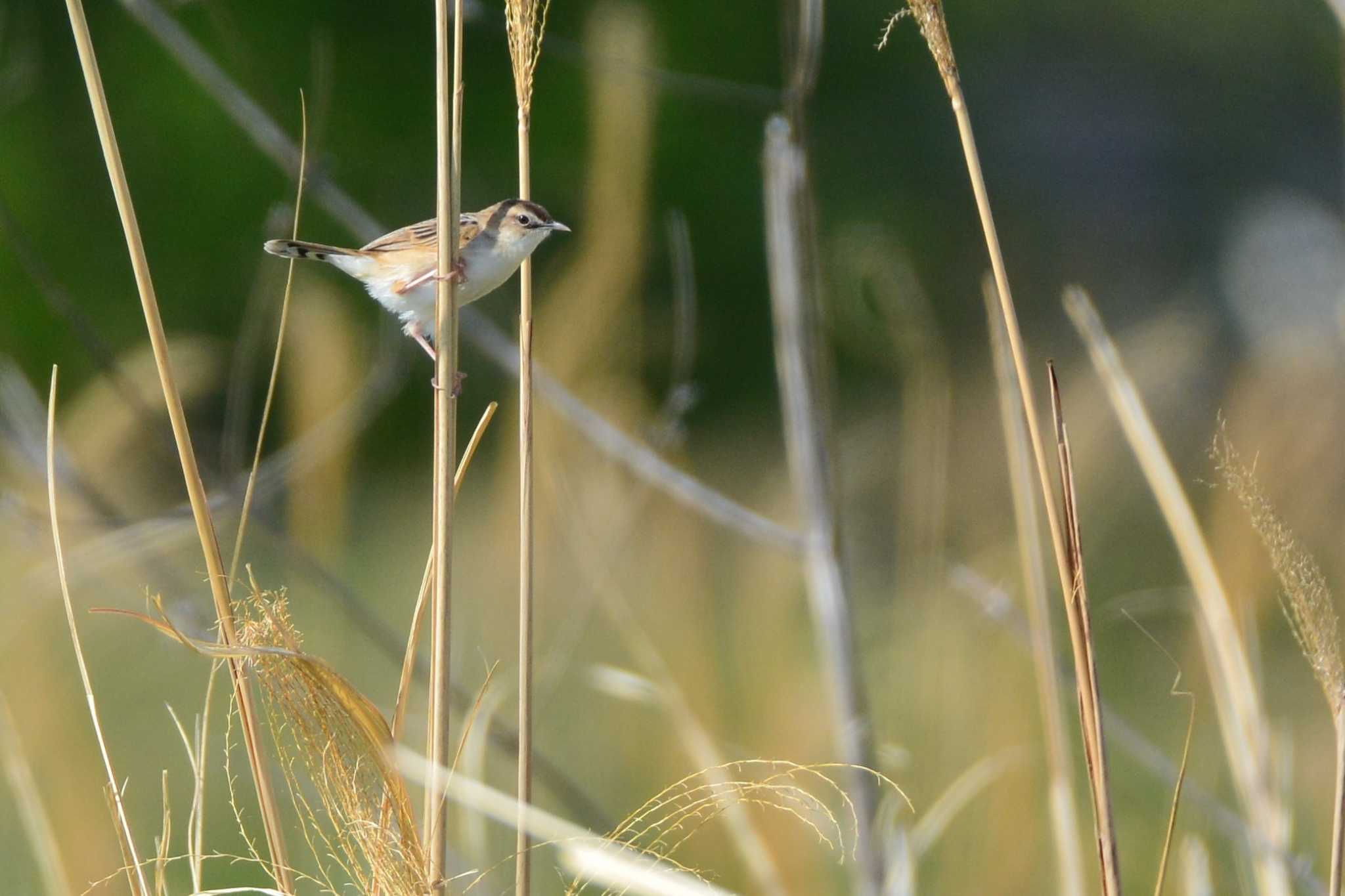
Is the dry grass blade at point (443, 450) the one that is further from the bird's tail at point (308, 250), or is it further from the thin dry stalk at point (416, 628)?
the bird's tail at point (308, 250)

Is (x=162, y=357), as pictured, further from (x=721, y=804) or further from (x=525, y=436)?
(x=721, y=804)

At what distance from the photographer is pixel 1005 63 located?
13.2ft

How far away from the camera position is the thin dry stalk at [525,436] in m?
0.63

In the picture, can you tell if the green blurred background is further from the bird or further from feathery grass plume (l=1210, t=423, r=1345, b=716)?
feathery grass plume (l=1210, t=423, r=1345, b=716)

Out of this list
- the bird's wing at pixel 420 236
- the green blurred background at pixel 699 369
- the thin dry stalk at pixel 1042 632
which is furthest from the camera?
the bird's wing at pixel 420 236

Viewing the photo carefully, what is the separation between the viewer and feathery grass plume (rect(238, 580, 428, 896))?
22.7 inches

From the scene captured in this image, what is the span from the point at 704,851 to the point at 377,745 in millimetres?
1343

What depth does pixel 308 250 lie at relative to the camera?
1354 millimetres

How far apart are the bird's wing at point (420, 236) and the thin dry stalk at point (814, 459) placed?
1.69 feet

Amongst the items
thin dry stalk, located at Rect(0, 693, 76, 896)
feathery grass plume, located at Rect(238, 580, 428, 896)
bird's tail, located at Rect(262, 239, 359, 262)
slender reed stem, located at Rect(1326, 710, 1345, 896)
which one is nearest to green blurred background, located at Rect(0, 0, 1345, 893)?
bird's tail, located at Rect(262, 239, 359, 262)

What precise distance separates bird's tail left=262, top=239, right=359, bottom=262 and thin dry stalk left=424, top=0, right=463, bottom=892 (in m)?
0.56

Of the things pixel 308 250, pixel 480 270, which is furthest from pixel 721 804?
pixel 308 250

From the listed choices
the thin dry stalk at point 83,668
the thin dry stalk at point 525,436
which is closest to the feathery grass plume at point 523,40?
the thin dry stalk at point 525,436

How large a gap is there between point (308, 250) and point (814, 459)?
0.67m
